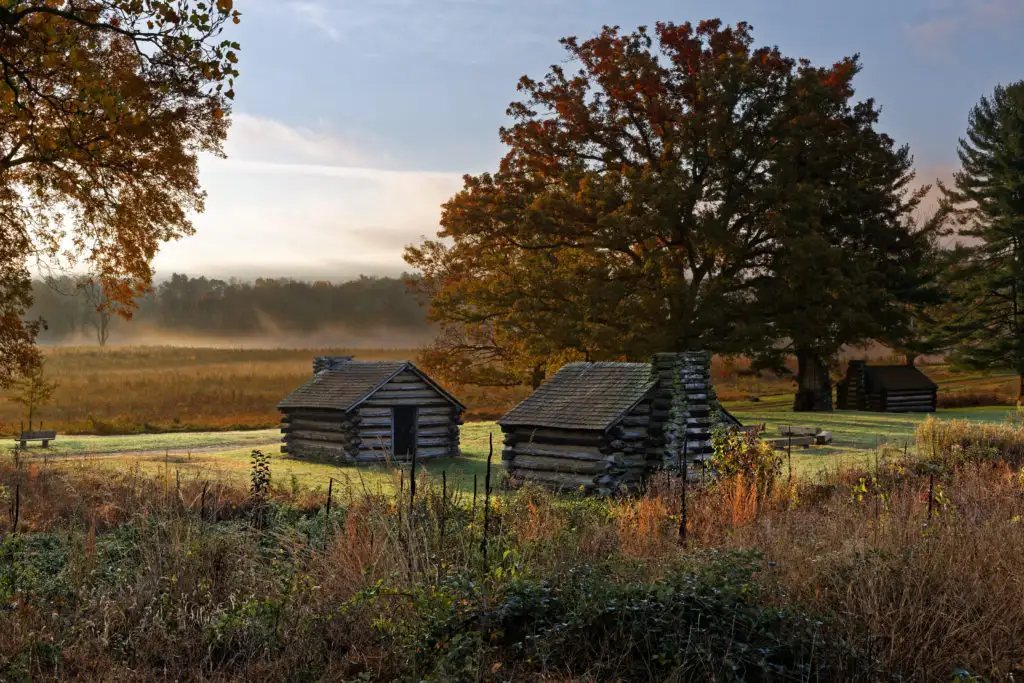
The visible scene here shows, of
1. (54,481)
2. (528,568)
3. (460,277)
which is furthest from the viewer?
(460,277)

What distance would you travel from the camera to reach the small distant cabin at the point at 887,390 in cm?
4341

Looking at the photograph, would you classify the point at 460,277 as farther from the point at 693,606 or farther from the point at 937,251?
the point at 693,606

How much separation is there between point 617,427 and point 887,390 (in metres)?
29.9

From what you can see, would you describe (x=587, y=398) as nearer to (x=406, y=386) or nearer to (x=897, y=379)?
(x=406, y=386)

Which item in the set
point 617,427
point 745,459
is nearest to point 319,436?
point 617,427

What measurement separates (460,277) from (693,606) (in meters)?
36.9

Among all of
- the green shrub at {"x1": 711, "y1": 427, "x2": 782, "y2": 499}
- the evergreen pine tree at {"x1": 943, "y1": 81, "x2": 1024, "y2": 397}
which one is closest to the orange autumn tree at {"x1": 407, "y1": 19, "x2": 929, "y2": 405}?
the evergreen pine tree at {"x1": 943, "y1": 81, "x2": 1024, "y2": 397}

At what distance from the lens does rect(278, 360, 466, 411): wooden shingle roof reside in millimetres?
25547

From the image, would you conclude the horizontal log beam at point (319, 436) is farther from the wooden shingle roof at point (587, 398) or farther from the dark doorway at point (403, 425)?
the wooden shingle roof at point (587, 398)

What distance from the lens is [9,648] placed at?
714 cm

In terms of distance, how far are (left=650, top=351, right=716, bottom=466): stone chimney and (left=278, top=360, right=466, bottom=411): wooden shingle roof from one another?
880 cm

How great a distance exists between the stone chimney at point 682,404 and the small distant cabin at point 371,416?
8.81m

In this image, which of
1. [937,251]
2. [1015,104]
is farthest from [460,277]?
[1015,104]

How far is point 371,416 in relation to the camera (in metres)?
25.6
